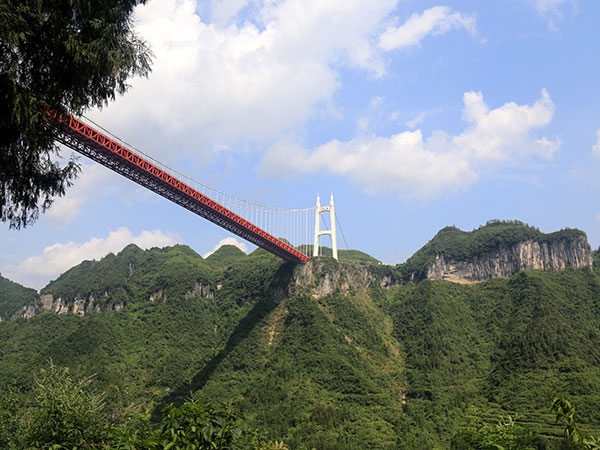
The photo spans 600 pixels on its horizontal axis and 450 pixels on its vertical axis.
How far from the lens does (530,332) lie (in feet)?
197

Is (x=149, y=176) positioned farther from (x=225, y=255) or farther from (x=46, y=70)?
(x=225, y=255)

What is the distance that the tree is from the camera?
6.75m

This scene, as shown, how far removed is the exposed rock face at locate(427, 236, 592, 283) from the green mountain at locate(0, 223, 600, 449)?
5.94ft

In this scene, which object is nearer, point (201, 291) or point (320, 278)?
point (320, 278)

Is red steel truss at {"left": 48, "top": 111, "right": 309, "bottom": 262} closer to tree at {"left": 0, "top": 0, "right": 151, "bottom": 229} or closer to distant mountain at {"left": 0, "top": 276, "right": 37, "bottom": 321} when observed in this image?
tree at {"left": 0, "top": 0, "right": 151, "bottom": 229}

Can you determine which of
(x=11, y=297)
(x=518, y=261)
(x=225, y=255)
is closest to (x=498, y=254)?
(x=518, y=261)

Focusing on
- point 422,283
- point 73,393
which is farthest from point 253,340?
point 73,393

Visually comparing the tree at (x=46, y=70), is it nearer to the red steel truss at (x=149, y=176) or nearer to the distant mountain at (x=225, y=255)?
the red steel truss at (x=149, y=176)

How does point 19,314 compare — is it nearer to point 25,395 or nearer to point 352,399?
point 25,395

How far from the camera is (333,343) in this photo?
62.7 m

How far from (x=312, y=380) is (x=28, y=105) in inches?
2116

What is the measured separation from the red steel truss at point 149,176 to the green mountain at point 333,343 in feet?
65.1

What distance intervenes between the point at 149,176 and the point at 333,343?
130 ft

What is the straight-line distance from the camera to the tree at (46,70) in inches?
266
